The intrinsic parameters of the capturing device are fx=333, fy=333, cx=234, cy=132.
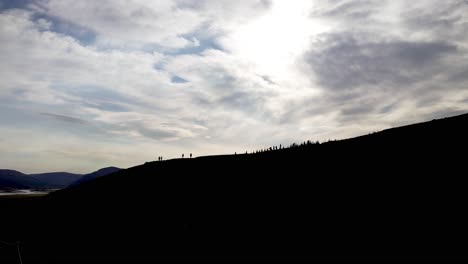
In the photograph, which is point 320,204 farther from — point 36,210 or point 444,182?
point 36,210

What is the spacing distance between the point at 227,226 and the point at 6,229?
3219 centimetres

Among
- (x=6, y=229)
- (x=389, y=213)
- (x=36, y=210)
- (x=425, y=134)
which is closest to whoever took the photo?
(x=389, y=213)

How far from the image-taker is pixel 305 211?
1894 centimetres

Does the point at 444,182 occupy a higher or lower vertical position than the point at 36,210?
higher

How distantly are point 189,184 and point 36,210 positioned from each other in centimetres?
2813

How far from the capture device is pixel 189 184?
114 ft

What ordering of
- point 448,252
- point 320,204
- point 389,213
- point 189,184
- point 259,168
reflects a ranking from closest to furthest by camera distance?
point 448,252
point 389,213
point 320,204
point 259,168
point 189,184

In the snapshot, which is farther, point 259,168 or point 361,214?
point 259,168

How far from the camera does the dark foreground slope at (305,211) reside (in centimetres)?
1386

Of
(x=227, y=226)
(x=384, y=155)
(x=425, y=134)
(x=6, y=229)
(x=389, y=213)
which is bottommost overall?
(x=6, y=229)

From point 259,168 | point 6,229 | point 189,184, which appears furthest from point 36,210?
point 259,168

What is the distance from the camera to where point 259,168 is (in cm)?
2966

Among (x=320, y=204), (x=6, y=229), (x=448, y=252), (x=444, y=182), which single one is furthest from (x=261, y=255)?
(x=6, y=229)

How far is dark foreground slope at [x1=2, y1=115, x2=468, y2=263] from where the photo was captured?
13.9 m
